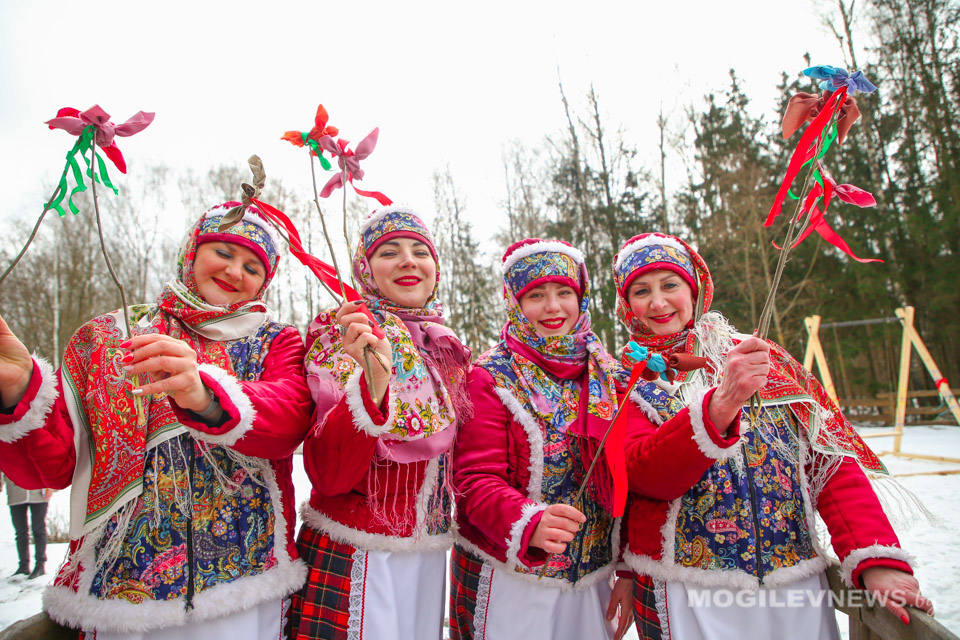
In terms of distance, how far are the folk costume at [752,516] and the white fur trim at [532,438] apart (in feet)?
1.05

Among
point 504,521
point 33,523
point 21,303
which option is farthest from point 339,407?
point 21,303

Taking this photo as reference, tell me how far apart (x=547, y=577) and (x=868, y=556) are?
0.99 metres

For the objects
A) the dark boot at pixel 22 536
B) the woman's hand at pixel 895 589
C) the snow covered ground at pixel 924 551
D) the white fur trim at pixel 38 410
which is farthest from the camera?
the dark boot at pixel 22 536

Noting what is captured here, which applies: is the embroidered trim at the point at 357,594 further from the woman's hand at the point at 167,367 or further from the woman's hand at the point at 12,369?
the woman's hand at the point at 12,369

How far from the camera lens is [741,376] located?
56.5 inches

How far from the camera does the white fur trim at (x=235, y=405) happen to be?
138 cm

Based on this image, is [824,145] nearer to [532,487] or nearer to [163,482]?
[532,487]

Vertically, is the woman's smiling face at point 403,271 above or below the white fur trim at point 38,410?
above

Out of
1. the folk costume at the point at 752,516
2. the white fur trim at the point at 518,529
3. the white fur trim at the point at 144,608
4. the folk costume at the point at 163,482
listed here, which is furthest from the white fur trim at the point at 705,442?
the white fur trim at the point at 144,608

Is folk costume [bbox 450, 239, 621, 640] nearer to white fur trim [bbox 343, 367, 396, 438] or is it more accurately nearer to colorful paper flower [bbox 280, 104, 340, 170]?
white fur trim [bbox 343, 367, 396, 438]

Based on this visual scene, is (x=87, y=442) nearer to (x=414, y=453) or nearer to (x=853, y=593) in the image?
(x=414, y=453)

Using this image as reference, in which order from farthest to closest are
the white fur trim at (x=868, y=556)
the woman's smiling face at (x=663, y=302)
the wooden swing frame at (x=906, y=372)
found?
1. the wooden swing frame at (x=906, y=372)
2. the woman's smiling face at (x=663, y=302)
3. the white fur trim at (x=868, y=556)

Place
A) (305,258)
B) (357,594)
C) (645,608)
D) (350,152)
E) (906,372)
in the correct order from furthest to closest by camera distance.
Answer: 1. (906,372)
2. (645,608)
3. (357,594)
4. (305,258)
5. (350,152)

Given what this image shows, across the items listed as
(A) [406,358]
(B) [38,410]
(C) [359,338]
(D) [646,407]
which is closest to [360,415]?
(C) [359,338]
